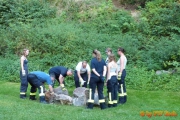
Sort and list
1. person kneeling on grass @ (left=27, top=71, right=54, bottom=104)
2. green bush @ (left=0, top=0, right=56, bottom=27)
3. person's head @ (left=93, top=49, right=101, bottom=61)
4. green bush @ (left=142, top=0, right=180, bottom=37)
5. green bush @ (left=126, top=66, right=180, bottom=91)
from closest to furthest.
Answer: person's head @ (left=93, top=49, right=101, bottom=61) → person kneeling on grass @ (left=27, top=71, right=54, bottom=104) → green bush @ (left=126, top=66, right=180, bottom=91) → green bush @ (left=142, top=0, right=180, bottom=37) → green bush @ (left=0, top=0, right=56, bottom=27)

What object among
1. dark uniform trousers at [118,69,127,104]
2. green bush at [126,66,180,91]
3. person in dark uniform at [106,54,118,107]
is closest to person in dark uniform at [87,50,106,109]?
person in dark uniform at [106,54,118,107]

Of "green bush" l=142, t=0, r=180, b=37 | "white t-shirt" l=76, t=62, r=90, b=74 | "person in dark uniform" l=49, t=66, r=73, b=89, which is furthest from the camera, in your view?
"green bush" l=142, t=0, r=180, b=37

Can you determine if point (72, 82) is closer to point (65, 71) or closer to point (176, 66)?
point (65, 71)

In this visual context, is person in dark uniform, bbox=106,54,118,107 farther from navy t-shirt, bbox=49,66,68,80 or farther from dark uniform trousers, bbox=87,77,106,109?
navy t-shirt, bbox=49,66,68,80

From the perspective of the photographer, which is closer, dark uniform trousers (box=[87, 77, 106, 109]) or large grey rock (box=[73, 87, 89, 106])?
dark uniform trousers (box=[87, 77, 106, 109])

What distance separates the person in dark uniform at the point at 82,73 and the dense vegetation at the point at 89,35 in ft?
7.39

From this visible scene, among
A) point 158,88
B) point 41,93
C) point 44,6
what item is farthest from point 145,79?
point 44,6

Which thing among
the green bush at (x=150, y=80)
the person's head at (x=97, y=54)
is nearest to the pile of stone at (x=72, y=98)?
the person's head at (x=97, y=54)

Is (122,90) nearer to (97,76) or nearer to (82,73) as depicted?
(97,76)

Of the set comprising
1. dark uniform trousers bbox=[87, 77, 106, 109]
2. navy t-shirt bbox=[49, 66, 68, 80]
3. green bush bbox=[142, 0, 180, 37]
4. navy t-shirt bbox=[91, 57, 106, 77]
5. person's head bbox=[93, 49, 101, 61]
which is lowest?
dark uniform trousers bbox=[87, 77, 106, 109]

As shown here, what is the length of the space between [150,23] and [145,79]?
584 cm

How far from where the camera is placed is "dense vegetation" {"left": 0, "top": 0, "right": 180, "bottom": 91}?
17484 mm

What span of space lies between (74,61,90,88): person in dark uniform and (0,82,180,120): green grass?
5.66 feet

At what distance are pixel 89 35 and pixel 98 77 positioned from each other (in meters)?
8.20
